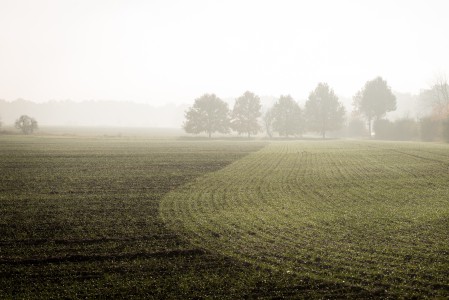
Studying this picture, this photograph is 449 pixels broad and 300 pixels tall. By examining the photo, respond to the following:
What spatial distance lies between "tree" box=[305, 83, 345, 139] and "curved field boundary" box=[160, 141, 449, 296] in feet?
258

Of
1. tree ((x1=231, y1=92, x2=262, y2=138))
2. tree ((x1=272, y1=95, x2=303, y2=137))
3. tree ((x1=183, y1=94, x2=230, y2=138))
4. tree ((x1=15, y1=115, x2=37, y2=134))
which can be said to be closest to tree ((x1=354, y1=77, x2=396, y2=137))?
tree ((x1=272, y1=95, x2=303, y2=137))

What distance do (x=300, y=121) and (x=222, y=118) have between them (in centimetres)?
2325

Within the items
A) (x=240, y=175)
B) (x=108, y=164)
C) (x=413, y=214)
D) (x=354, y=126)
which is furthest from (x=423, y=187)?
(x=354, y=126)

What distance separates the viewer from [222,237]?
536 inches

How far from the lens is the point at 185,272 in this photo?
413 inches

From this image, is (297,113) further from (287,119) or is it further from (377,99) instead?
(377,99)

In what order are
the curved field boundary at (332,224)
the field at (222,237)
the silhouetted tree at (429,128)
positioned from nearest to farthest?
1. the field at (222,237)
2. the curved field boundary at (332,224)
3. the silhouetted tree at (429,128)

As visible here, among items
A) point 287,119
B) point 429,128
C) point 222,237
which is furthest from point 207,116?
point 222,237

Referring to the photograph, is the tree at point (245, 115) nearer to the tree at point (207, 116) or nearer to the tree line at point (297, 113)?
the tree line at point (297, 113)

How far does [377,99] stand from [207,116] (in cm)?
5038

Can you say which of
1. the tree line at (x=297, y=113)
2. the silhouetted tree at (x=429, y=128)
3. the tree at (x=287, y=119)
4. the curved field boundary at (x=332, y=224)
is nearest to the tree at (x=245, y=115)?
the tree line at (x=297, y=113)

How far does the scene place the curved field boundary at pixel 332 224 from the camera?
10.6 meters

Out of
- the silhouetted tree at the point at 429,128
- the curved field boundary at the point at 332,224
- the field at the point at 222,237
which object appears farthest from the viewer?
the silhouetted tree at the point at 429,128

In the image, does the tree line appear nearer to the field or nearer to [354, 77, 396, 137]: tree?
[354, 77, 396, 137]: tree
